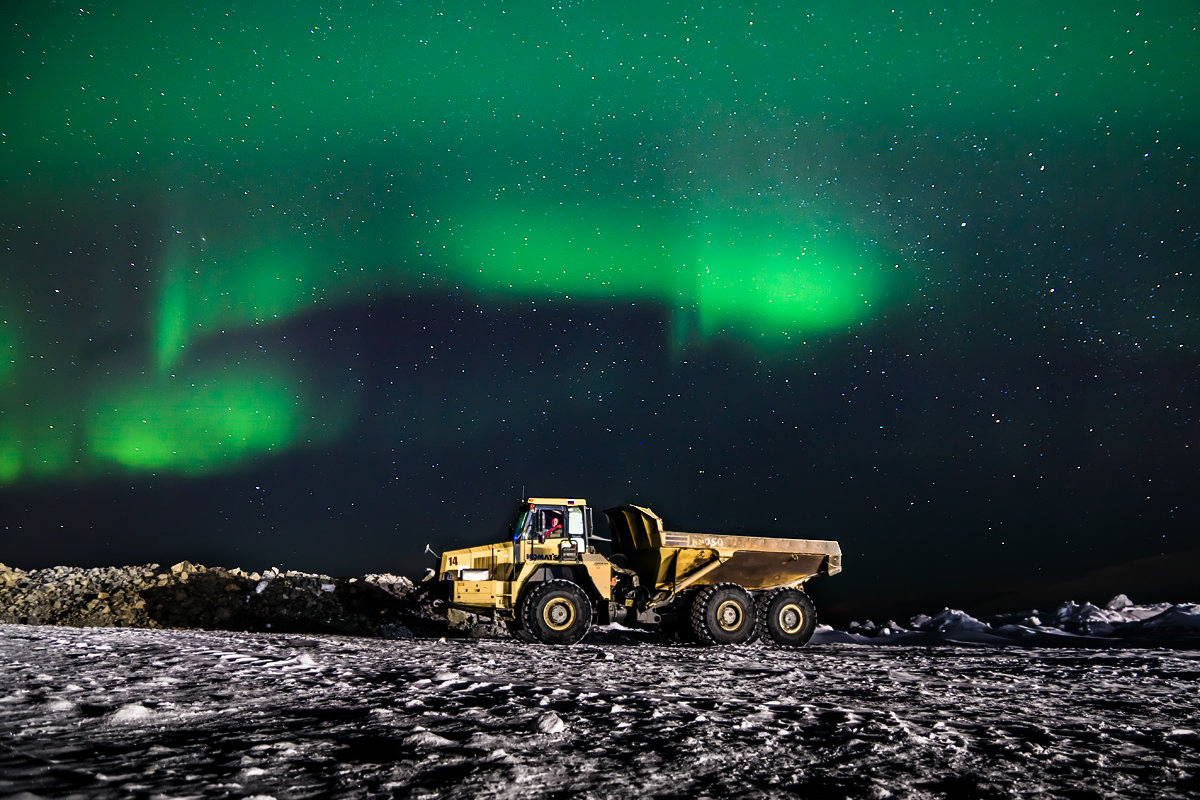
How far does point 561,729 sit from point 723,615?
10.1 metres

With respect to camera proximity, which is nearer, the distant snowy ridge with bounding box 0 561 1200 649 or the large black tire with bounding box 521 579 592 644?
the large black tire with bounding box 521 579 592 644

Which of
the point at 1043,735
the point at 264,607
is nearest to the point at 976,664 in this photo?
the point at 1043,735

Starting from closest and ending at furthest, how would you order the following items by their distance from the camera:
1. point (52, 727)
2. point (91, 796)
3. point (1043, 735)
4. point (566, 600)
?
point (91, 796), point (52, 727), point (1043, 735), point (566, 600)

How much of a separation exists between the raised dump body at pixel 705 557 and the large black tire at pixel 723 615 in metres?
0.53

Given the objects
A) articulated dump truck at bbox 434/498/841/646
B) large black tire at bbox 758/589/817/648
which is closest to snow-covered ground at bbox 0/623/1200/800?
articulated dump truck at bbox 434/498/841/646

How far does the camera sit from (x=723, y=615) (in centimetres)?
1434

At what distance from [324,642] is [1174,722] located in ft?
37.2

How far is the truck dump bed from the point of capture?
1462cm

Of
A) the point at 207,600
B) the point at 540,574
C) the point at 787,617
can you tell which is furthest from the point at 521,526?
the point at 207,600

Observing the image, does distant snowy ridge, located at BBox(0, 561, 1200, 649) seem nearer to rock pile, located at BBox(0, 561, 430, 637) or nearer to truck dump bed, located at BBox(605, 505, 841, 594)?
rock pile, located at BBox(0, 561, 430, 637)

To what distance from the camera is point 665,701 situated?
6.32 m

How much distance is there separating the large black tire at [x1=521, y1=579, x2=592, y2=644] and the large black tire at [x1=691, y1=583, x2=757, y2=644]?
2.21m

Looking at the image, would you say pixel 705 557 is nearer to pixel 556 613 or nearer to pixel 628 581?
pixel 628 581

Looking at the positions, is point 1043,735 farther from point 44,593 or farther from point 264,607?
point 44,593
